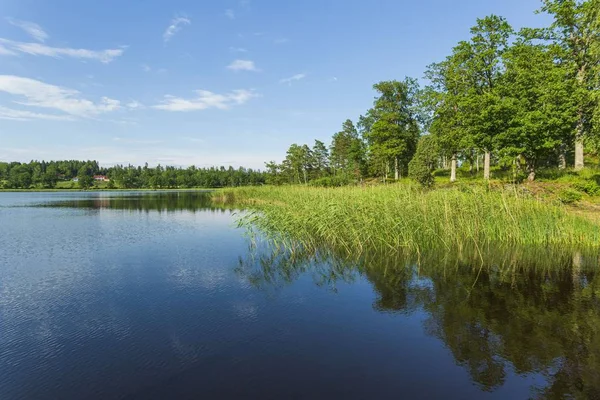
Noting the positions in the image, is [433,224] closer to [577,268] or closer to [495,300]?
[577,268]

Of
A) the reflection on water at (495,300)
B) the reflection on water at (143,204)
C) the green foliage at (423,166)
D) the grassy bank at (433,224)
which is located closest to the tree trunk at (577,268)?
the reflection on water at (495,300)

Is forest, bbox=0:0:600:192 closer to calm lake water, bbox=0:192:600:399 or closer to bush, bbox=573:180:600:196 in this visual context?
bush, bbox=573:180:600:196

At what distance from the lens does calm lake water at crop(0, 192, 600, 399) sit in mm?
5148

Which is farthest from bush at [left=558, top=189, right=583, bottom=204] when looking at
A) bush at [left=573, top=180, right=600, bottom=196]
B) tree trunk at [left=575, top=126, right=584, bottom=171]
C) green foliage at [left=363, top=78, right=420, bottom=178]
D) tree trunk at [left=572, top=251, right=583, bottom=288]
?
green foliage at [left=363, top=78, right=420, bottom=178]

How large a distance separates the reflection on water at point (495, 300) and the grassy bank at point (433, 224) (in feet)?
3.89

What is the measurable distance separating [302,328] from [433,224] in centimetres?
985

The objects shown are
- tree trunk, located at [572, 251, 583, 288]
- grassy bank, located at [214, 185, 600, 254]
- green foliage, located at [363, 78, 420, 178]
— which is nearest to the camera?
tree trunk, located at [572, 251, 583, 288]

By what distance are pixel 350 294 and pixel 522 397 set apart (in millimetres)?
4894

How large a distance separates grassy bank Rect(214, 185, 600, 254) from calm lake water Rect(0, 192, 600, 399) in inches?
65.4

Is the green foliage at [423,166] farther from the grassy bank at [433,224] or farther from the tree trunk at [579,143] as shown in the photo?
the grassy bank at [433,224]

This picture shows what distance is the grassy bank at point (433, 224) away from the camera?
1439 cm

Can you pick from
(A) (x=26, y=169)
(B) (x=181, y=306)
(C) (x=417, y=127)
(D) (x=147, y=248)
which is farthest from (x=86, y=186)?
(B) (x=181, y=306)

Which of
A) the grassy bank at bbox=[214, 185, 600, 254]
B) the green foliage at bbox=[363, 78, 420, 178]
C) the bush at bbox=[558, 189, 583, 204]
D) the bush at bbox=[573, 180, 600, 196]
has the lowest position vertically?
the grassy bank at bbox=[214, 185, 600, 254]

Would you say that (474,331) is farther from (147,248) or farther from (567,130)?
(567,130)
